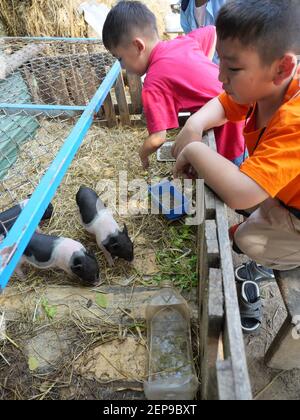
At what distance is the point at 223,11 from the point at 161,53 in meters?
0.89

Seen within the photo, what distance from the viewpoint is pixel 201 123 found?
1771 mm

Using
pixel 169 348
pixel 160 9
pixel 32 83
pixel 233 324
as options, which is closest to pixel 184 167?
pixel 233 324

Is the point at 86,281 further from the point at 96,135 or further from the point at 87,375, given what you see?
the point at 96,135

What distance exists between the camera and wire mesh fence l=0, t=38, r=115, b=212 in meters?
3.45

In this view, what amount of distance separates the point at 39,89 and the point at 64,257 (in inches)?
94.5

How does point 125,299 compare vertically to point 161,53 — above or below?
below

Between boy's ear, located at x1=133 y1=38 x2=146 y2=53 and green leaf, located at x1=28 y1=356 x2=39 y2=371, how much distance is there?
6.48 feet

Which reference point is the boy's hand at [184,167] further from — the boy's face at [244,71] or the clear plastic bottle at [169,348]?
the clear plastic bottle at [169,348]

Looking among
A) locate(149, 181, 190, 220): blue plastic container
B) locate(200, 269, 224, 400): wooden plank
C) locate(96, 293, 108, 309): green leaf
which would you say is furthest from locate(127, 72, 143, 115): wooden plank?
locate(200, 269, 224, 400): wooden plank

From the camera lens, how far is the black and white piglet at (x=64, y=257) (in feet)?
7.09

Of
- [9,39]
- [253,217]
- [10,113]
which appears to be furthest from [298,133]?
[9,39]

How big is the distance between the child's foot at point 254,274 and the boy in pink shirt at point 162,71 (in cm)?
76

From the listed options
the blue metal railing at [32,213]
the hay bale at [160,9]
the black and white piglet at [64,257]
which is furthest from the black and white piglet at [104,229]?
the hay bale at [160,9]

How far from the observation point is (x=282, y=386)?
1830 mm
